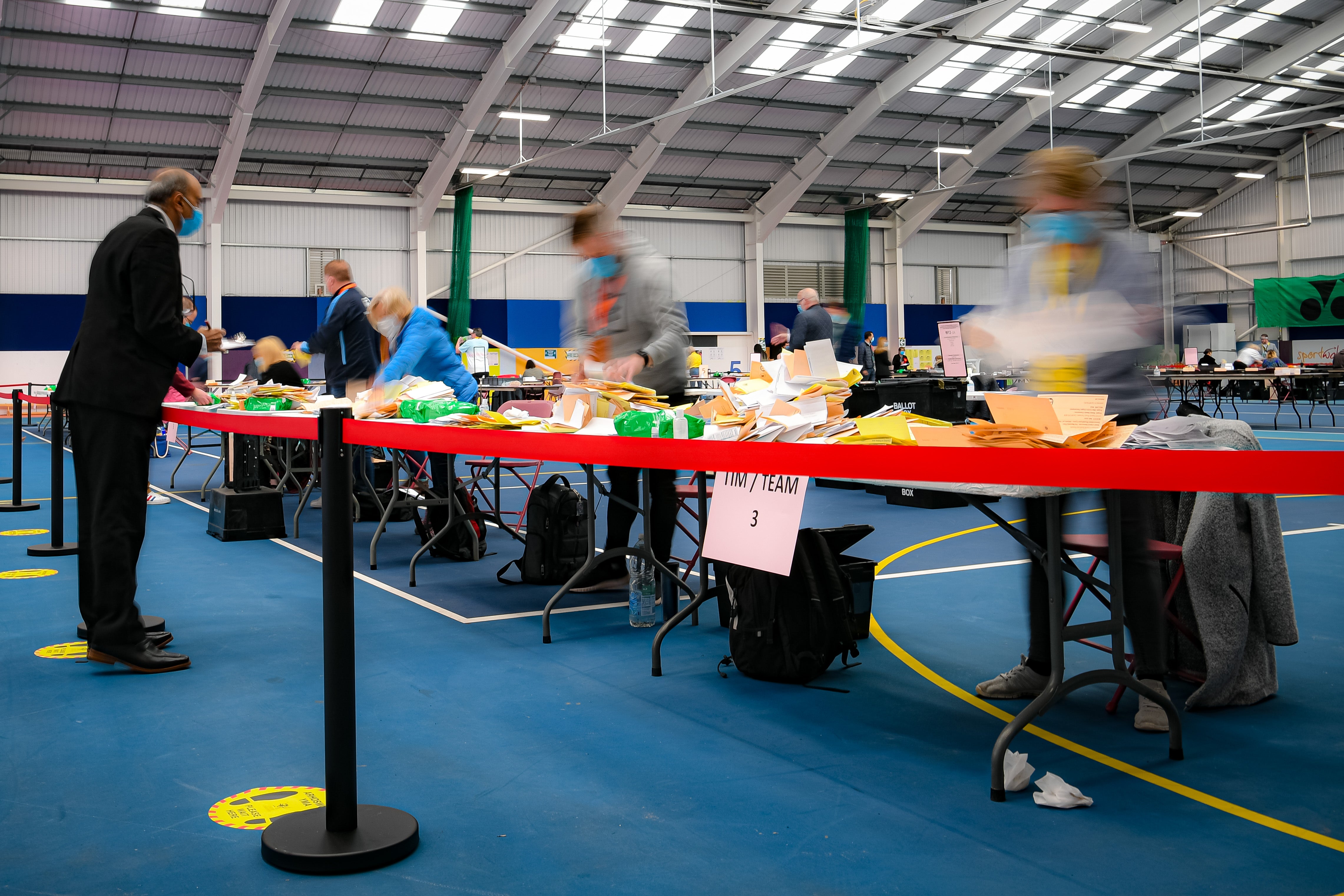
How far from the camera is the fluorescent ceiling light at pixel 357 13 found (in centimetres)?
1509

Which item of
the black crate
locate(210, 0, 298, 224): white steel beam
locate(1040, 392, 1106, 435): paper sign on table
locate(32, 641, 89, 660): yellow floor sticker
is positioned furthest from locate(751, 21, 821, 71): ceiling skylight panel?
locate(1040, 392, 1106, 435): paper sign on table

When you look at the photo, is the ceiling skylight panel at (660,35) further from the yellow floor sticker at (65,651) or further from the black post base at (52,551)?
the yellow floor sticker at (65,651)

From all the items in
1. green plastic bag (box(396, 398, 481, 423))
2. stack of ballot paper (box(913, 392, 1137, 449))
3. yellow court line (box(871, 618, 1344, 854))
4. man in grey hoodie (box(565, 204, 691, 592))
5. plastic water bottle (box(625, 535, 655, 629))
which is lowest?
yellow court line (box(871, 618, 1344, 854))

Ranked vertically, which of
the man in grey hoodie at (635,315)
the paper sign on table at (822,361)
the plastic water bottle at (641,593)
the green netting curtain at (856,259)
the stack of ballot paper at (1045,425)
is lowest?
the plastic water bottle at (641,593)

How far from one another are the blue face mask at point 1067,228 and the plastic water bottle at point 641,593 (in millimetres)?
1693

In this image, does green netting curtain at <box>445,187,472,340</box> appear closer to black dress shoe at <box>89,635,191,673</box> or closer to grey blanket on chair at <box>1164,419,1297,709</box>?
black dress shoe at <box>89,635,191,673</box>

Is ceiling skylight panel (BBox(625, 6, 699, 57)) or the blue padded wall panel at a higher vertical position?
ceiling skylight panel (BBox(625, 6, 699, 57))

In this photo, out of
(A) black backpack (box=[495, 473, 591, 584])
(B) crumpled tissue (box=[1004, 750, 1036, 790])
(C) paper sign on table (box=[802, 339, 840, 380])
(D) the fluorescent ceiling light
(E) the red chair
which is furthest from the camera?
(D) the fluorescent ceiling light

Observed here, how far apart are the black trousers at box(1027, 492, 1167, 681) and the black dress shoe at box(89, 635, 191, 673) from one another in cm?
248

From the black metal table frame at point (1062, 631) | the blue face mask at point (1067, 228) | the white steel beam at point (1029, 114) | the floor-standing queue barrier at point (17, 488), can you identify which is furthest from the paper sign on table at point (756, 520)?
the white steel beam at point (1029, 114)

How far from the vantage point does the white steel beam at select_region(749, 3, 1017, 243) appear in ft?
53.7

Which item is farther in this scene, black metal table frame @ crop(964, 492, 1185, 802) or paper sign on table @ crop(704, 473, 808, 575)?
paper sign on table @ crop(704, 473, 808, 575)

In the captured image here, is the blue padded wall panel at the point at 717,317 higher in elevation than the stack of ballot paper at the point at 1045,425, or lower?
higher

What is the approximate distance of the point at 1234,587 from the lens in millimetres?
2672
